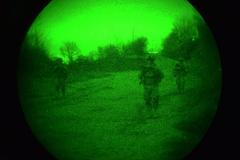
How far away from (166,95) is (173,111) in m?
0.15

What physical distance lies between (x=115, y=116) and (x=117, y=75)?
311 millimetres

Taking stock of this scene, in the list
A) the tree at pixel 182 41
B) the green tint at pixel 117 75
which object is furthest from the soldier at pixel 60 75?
the tree at pixel 182 41

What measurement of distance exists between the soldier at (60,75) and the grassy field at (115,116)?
0.05 m

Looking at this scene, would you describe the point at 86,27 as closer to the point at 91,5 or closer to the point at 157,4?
the point at 91,5

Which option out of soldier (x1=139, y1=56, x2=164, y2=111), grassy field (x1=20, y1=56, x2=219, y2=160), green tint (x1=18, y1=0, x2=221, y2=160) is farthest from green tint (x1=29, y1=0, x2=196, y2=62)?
grassy field (x1=20, y1=56, x2=219, y2=160)

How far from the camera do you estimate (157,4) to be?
10.9 feet

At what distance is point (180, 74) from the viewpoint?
10.9 feet

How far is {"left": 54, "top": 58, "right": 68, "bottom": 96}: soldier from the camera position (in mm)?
3271

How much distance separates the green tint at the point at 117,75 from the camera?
3189mm

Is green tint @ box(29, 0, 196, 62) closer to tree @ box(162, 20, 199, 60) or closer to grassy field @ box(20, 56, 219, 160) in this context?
tree @ box(162, 20, 199, 60)

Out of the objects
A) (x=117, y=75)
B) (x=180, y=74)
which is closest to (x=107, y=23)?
(x=117, y=75)

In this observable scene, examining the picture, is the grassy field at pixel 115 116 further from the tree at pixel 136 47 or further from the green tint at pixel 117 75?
the tree at pixel 136 47

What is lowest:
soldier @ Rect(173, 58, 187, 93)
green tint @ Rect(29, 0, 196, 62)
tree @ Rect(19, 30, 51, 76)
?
soldier @ Rect(173, 58, 187, 93)

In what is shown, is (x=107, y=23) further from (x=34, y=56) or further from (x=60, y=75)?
(x=34, y=56)
